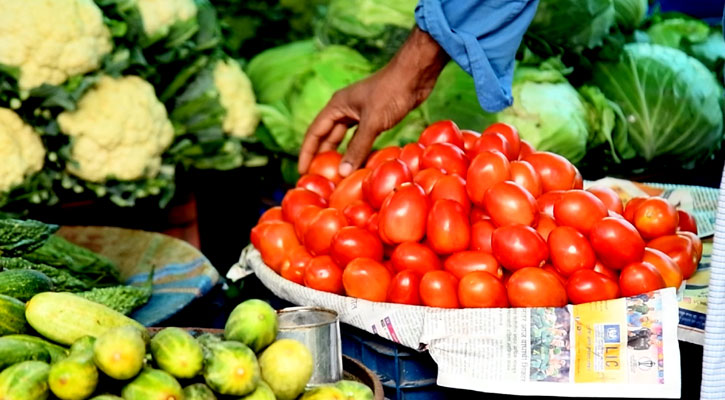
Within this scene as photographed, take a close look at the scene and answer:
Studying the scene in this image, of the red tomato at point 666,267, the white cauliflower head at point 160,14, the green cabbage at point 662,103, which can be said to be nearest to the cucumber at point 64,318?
the red tomato at point 666,267

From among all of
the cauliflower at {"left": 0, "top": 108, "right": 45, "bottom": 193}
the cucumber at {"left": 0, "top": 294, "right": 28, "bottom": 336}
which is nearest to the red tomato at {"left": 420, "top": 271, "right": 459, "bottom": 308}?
the cucumber at {"left": 0, "top": 294, "right": 28, "bottom": 336}

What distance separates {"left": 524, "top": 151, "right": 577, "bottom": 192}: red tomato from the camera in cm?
187

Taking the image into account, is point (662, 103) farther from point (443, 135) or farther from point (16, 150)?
point (16, 150)

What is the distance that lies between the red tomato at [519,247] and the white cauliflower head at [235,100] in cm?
159

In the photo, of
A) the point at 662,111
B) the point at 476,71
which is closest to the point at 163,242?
the point at 476,71

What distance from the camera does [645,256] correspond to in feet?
5.53

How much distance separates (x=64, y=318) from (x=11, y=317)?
0.08 meters

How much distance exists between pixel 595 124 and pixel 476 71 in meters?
1.17

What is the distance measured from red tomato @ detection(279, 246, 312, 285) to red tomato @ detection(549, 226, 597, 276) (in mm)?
532

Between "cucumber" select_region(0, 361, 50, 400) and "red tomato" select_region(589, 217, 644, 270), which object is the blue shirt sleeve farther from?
"cucumber" select_region(0, 361, 50, 400)

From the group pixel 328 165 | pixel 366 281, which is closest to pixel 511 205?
pixel 366 281

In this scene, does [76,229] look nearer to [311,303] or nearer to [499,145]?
[311,303]

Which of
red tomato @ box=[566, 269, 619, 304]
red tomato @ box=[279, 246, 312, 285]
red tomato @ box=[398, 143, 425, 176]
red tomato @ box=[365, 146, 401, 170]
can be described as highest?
red tomato @ box=[566, 269, 619, 304]

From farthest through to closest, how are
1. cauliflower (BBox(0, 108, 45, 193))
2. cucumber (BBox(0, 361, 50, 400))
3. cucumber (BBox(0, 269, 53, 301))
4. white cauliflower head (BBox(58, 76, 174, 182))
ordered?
1. white cauliflower head (BBox(58, 76, 174, 182))
2. cauliflower (BBox(0, 108, 45, 193))
3. cucumber (BBox(0, 269, 53, 301))
4. cucumber (BBox(0, 361, 50, 400))
